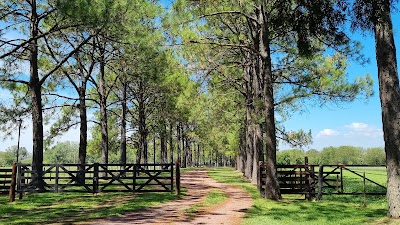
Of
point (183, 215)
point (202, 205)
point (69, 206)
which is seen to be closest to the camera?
point (183, 215)

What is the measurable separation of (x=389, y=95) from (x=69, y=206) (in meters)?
10.7

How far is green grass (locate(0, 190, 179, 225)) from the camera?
10378mm

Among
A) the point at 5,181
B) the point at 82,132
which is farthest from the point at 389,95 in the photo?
the point at 82,132

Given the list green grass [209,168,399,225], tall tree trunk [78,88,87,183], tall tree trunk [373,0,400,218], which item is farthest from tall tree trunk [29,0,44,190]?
tall tree trunk [373,0,400,218]

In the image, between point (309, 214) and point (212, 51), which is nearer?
point (309, 214)

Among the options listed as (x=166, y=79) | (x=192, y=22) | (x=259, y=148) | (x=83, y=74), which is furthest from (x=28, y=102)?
(x=259, y=148)

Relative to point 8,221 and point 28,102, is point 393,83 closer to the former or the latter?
point 8,221

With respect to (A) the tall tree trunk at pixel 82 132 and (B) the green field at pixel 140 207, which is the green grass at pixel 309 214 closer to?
(B) the green field at pixel 140 207

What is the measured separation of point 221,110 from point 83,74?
9.79 m

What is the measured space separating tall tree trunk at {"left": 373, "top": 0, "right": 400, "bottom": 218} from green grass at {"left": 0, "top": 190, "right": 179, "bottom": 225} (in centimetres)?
768

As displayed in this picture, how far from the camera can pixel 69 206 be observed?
12883 millimetres

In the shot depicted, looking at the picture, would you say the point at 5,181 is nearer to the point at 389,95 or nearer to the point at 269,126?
the point at 269,126

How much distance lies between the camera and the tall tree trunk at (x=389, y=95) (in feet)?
31.4

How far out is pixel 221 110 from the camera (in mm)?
26562
